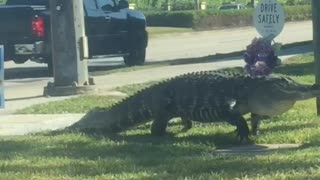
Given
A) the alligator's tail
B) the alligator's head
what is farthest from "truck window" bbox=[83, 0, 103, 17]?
the alligator's head

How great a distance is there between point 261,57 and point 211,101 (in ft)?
5.02

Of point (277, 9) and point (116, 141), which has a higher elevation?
point (277, 9)

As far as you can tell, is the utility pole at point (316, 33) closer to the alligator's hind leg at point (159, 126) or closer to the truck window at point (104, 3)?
the alligator's hind leg at point (159, 126)

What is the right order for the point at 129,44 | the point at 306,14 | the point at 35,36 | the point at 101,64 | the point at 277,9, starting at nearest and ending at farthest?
the point at 277,9 → the point at 35,36 → the point at 129,44 → the point at 101,64 → the point at 306,14

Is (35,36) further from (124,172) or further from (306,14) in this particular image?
(306,14)

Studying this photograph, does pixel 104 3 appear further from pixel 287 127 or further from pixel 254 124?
pixel 254 124

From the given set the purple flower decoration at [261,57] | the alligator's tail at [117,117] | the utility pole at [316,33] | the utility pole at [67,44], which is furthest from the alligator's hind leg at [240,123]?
the utility pole at [67,44]

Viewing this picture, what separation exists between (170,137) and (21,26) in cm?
1053

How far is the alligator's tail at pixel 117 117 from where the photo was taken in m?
10.2

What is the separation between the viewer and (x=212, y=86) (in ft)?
31.8

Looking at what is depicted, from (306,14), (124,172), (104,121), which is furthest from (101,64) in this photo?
(306,14)

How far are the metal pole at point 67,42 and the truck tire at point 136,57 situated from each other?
6.84 metres

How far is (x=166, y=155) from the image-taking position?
28.2 ft

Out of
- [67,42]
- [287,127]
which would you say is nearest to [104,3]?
[67,42]
